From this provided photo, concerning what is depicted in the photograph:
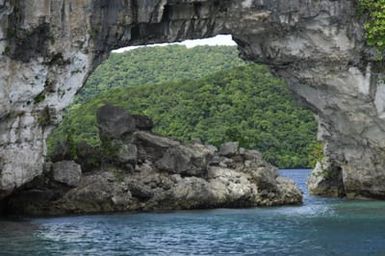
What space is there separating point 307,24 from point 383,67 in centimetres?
452

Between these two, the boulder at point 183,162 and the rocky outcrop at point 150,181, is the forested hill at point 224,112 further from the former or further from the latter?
the boulder at point 183,162

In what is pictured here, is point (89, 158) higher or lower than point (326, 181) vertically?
higher

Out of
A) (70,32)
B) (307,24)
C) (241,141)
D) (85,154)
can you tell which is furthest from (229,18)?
(241,141)

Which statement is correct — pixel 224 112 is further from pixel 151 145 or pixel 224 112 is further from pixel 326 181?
pixel 151 145

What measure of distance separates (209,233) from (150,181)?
381 inches

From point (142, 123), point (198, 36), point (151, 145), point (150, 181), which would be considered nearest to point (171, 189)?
point (150, 181)

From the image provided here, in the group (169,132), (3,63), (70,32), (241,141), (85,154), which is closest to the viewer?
(3,63)

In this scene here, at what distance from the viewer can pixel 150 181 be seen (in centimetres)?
3569

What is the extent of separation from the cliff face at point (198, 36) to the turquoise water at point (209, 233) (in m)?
3.78

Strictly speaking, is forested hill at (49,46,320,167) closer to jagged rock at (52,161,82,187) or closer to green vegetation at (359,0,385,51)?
jagged rock at (52,161,82,187)

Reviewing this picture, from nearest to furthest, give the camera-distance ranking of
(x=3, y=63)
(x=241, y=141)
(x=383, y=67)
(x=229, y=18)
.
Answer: (x=3, y=63)
(x=229, y=18)
(x=383, y=67)
(x=241, y=141)

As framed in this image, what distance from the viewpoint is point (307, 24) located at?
1303 inches

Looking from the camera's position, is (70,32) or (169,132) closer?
(70,32)

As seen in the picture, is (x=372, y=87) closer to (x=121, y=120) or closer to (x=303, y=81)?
(x=303, y=81)
